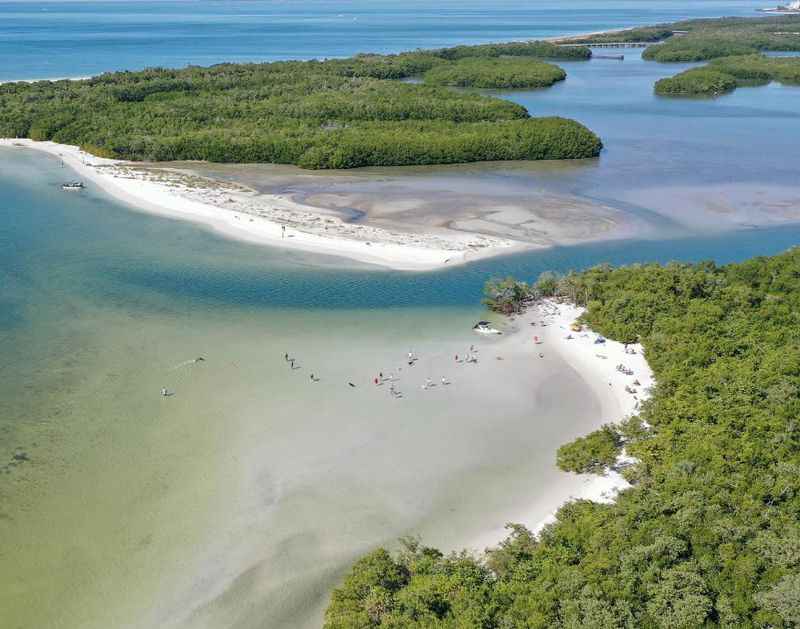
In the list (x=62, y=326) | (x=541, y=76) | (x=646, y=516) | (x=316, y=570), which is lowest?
(x=316, y=570)

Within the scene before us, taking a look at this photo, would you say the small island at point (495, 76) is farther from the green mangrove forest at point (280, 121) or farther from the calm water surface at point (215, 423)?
the calm water surface at point (215, 423)

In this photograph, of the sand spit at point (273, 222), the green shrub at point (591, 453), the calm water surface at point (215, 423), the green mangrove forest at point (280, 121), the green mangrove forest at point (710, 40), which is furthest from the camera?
the green mangrove forest at point (710, 40)

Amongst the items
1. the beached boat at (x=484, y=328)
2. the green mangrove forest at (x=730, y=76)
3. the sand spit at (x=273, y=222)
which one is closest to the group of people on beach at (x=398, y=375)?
the beached boat at (x=484, y=328)

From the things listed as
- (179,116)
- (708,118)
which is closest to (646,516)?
(179,116)

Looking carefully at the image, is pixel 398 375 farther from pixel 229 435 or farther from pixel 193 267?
pixel 193 267

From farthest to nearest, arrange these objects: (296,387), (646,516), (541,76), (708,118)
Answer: (541,76) < (708,118) < (296,387) < (646,516)

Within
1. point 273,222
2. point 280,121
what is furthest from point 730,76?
point 273,222

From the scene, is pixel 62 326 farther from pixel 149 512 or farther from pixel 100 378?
pixel 149 512
